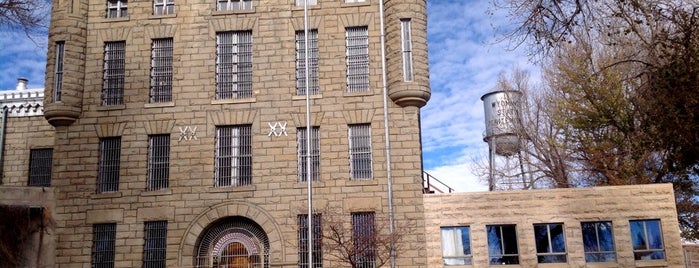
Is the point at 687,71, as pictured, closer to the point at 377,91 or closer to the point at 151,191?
the point at 377,91

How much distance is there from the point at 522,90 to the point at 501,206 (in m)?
17.2

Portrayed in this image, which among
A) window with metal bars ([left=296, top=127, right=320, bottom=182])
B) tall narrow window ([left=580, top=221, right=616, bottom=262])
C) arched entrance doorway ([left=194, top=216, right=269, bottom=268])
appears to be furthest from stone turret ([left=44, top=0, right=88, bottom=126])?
tall narrow window ([left=580, top=221, right=616, bottom=262])

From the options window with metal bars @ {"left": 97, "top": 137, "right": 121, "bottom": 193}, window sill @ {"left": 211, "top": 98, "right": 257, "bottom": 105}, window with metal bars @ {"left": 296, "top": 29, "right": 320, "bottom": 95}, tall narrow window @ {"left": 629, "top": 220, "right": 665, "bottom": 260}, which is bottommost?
tall narrow window @ {"left": 629, "top": 220, "right": 665, "bottom": 260}

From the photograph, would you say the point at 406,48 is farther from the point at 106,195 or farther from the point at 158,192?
the point at 106,195

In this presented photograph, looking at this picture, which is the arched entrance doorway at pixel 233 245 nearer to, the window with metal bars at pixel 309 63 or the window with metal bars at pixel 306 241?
the window with metal bars at pixel 306 241

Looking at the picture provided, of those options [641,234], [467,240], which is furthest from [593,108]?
[467,240]

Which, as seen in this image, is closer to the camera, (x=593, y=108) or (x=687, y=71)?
(x=687, y=71)

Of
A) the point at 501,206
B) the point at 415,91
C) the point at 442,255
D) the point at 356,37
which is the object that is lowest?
the point at 442,255

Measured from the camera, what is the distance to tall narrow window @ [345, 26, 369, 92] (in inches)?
1068

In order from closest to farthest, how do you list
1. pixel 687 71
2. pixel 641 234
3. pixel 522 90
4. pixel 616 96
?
pixel 687 71, pixel 641 234, pixel 616 96, pixel 522 90

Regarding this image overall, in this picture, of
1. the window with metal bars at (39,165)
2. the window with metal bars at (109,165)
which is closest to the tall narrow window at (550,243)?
the window with metal bars at (109,165)

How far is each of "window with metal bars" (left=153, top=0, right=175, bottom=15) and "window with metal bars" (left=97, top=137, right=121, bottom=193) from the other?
5657 millimetres

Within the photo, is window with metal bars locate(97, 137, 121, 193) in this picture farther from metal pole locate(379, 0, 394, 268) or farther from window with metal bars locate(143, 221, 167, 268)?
metal pole locate(379, 0, 394, 268)

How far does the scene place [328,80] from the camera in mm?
27016
